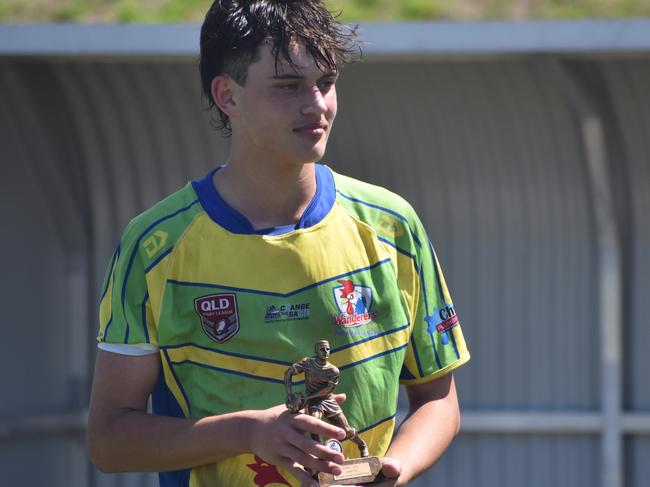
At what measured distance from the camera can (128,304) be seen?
95.8 inches

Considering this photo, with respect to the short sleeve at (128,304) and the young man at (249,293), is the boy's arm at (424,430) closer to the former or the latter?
the young man at (249,293)

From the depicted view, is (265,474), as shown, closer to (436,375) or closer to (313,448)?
(313,448)

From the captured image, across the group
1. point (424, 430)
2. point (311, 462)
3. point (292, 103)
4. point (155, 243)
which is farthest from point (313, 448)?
point (292, 103)

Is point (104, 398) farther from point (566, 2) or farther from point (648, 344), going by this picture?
point (566, 2)

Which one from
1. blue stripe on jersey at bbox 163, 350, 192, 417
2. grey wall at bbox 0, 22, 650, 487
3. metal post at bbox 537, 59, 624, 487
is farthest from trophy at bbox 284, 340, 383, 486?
metal post at bbox 537, 59, 624, 487

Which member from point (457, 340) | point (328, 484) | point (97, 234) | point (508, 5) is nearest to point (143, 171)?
point (97, 234)

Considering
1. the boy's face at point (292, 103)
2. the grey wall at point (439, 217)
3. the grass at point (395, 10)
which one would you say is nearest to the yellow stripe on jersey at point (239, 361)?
the boy's face at point (292, 103)

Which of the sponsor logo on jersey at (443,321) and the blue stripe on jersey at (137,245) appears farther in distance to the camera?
the sponsor logo on jersey at (443,321)

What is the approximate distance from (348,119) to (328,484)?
415 centimetres

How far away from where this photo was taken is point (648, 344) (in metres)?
6.25

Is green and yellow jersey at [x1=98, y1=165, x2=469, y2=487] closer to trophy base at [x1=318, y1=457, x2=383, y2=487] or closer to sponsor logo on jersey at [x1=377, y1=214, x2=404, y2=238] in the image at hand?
sponsor logo on jersey at [x1=377, y1=214, x2=404, y2=238]

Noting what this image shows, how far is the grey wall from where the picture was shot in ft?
20.0

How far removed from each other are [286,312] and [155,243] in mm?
303

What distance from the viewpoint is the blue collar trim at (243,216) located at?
2.46m
